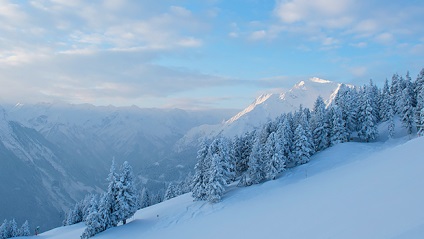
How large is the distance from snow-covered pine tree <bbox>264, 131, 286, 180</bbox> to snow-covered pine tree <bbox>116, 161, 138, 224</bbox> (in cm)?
2319

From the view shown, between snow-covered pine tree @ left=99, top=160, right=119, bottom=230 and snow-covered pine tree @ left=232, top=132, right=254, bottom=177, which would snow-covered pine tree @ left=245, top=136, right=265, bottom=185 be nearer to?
snow-covered pine tree @ left=232, top=132, right=254, bottom=177

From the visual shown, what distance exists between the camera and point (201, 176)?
2138 inches

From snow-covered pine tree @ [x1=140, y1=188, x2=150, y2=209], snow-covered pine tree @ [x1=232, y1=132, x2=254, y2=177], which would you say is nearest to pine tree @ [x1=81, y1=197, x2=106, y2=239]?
snow-covered pine tree @ [x1=232, y1=132, x2=254, y2=177]

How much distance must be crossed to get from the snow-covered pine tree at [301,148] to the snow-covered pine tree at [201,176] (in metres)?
18.0

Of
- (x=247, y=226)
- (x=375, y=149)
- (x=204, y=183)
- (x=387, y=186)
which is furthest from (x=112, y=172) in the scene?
(x=375, y=149)

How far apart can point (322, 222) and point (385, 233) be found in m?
7.35

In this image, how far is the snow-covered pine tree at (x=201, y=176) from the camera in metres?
51.7

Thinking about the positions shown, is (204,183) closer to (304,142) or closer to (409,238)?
(304,142)

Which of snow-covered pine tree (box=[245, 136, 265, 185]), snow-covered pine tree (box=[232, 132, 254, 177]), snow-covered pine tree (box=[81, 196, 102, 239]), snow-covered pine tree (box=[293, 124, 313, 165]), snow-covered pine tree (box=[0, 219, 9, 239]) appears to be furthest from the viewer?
snow-covered pine tree (box=[0, 219, 9, 239])

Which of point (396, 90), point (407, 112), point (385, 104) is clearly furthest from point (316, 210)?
point (396, 90)

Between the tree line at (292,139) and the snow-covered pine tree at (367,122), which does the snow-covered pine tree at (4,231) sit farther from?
the snow-covered pine tree at (367,122)

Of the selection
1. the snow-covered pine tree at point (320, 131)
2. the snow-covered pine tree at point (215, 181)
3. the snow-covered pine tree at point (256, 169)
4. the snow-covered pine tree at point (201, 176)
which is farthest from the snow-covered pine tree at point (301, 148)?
the snow-covered pine tree at point (201, 176)

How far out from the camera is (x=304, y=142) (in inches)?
2391

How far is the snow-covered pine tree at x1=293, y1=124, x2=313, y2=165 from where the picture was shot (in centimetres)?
6009
